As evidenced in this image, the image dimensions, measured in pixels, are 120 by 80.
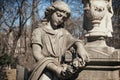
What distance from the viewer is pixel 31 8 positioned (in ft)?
87.3

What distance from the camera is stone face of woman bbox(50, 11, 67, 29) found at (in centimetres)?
376

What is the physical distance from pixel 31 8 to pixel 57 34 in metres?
23.0

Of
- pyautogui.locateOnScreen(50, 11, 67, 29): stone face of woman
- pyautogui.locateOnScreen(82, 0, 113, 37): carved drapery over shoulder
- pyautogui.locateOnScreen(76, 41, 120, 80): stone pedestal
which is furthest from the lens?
pyautogui.locateOnScreen(82, 0, 113, 37): carved drapery over shoulder

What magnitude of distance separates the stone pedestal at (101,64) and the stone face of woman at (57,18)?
2618 millimetres

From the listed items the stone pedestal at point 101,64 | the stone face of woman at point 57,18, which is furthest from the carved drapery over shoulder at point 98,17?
the stone face of woman at point 57,18

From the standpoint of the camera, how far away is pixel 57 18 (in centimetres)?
379

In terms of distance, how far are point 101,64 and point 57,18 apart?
283cm

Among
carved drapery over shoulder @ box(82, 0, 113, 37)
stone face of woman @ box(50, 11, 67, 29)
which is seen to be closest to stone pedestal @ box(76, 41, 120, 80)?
carved drapery over shoulder @ box(82, 0, 113, 37)

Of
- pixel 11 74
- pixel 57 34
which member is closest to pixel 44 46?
pixel 57 34

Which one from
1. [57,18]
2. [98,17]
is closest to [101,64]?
[98,17]

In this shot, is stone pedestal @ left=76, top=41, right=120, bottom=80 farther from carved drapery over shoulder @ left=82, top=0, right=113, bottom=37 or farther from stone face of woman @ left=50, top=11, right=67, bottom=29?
stone face of woman @ left=50, top=11, right=67, bottom=29

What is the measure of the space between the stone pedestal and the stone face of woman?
2618mm

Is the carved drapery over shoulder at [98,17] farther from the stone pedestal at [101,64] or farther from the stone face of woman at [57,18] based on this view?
the stone face of woman at [57,18]

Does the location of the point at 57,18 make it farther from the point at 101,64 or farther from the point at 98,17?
the point at 98,17
